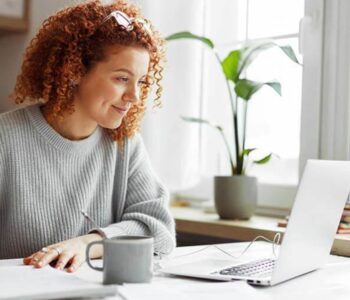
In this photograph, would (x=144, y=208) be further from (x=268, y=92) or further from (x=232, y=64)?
(x=268, y=92)

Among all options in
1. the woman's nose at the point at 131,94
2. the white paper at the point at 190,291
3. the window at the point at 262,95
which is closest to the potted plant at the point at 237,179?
the window at the point at 262,95

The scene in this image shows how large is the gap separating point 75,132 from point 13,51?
1.22 metres

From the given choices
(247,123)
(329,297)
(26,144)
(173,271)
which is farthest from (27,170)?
(247,123)

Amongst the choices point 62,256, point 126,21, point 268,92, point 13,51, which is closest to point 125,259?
point 62,256

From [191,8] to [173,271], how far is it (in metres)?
1.31

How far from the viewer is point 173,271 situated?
121 centimetres

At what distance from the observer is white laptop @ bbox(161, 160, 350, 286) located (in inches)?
44.5

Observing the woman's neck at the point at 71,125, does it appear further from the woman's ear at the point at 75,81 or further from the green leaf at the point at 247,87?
the green leaf at the point at 247,87

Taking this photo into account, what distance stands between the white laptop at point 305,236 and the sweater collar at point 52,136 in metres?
0.47

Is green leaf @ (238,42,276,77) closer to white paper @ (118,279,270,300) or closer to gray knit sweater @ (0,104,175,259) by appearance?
gray knit sweater @ (0,104,175,259)

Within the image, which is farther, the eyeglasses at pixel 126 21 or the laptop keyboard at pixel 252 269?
the eyeglasses at pixel 126 21

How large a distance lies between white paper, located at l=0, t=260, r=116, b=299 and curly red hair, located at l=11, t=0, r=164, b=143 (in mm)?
566

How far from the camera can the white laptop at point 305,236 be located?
1131 mm

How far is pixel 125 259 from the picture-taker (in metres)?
1.05
